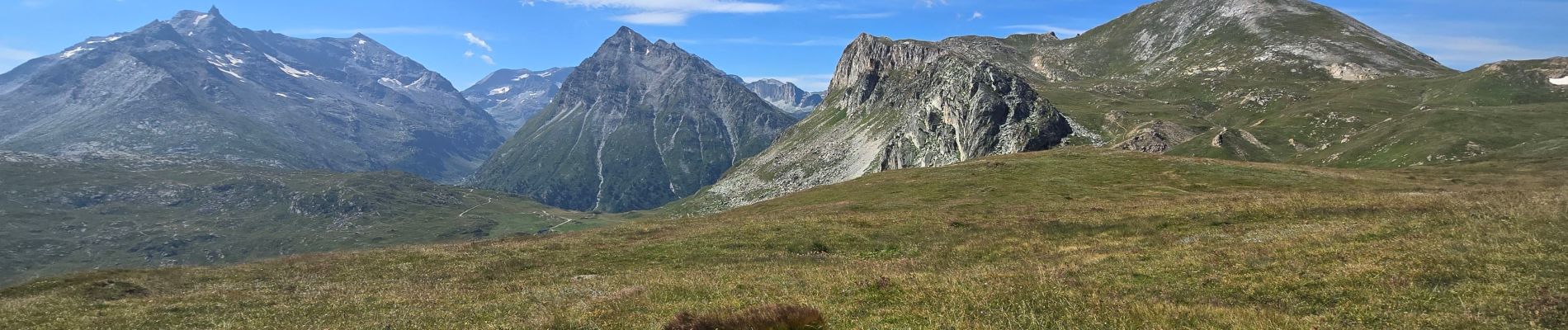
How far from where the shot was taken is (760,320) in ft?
47.3

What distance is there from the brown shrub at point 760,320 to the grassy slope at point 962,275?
0.94 metres

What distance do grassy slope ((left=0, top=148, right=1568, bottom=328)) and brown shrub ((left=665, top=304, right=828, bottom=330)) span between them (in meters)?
0.94

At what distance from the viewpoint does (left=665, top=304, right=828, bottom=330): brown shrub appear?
14312 mm

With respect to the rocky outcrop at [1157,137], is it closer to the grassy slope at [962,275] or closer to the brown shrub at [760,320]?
the grassy slope at [962,275]

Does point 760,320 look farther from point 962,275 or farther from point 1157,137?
point 1157,137

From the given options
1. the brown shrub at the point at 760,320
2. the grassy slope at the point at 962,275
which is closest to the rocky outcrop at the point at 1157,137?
the grassy slope at the point at 962,275

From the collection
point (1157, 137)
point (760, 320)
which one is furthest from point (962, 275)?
point (1157, 137)

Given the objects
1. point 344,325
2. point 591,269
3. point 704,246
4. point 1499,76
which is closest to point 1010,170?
point 704,246

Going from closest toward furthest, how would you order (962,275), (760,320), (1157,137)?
(760,320)
(962,275)
(1157,137)

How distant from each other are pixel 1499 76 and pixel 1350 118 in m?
40.3

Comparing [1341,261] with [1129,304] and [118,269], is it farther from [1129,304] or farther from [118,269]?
[118,269]

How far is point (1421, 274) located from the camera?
16.2 metres

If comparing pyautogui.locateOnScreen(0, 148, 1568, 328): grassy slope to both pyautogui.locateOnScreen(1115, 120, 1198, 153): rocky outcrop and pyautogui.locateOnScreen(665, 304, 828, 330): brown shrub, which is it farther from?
pyautogui.locateOnScreen(1115, 120, 1198, 153): rocky outcrop

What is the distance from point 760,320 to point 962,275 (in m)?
10.1
